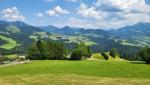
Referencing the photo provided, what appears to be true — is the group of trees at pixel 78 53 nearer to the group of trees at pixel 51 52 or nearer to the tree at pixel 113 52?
the group of trees at pixel 51 52

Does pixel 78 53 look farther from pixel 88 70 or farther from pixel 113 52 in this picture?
pixel 88 70

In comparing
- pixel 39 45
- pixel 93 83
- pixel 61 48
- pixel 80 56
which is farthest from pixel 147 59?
pixel 93 83

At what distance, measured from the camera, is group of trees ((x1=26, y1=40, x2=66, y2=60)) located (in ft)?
461

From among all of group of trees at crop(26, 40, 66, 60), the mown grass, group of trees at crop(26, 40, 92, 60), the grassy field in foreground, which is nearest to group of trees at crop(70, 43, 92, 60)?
group of trees at crop(26, 40, 92, 60)

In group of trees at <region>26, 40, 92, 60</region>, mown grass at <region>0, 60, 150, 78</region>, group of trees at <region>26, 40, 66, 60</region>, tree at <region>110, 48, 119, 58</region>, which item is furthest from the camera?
tree at <region>110, 48, 119, 58</region>

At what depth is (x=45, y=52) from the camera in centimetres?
14200

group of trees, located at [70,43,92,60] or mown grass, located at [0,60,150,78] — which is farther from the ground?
group of trees, located at [70,43,92,60]

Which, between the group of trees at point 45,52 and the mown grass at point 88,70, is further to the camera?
the group of trees at point 45,52

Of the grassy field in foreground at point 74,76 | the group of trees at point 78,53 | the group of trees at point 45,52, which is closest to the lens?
the grassy field in foreground at point 74,76

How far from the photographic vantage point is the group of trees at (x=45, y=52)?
140 metres

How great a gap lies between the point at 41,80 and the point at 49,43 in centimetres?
9927

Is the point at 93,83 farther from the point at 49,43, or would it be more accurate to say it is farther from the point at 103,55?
the point at 103,55

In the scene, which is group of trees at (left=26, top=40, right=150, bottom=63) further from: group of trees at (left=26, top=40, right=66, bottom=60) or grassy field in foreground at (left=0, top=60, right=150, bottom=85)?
grassy field in foreground at (left=0, top=60, right=150, bottom=85)

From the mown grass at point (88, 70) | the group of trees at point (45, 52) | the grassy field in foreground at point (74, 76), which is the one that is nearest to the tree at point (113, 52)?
the group of trees at point (45, 52)
